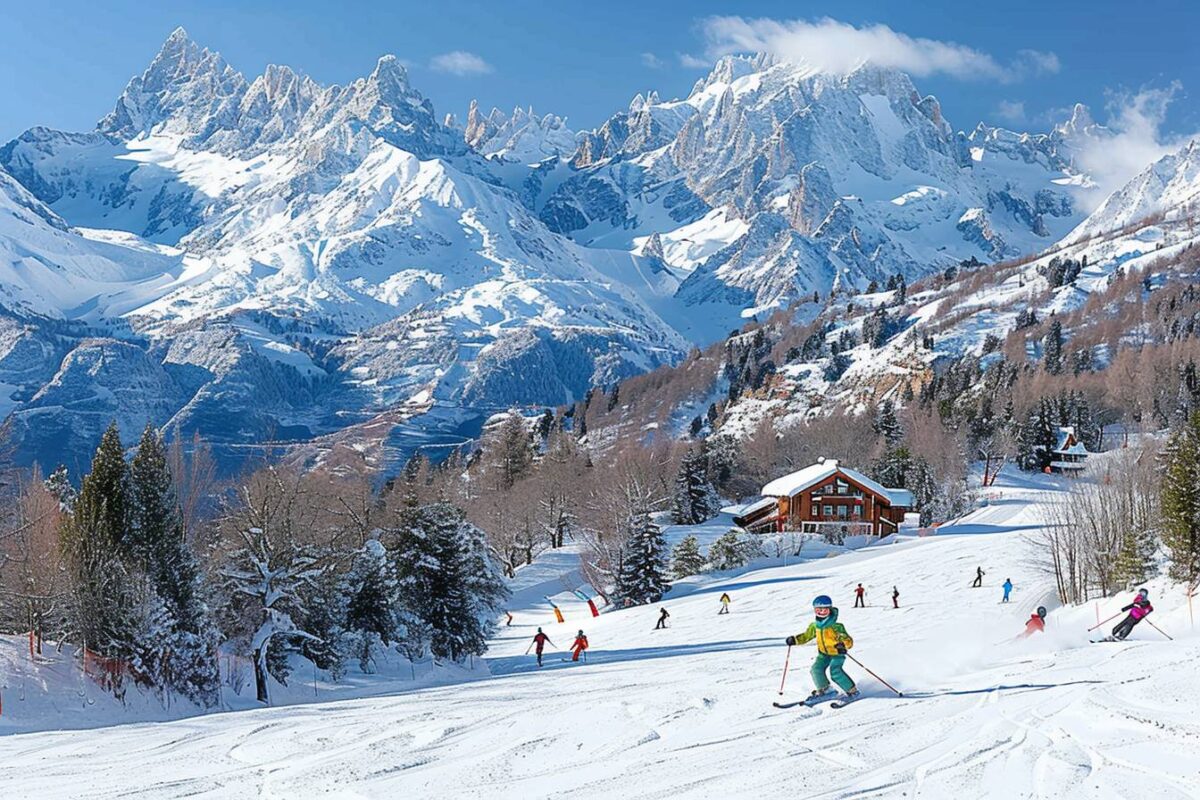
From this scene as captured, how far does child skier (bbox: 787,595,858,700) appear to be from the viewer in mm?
13969

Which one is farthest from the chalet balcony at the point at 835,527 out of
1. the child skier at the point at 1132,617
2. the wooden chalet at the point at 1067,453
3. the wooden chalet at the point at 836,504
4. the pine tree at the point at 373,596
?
the child skier at the point at 1132,617

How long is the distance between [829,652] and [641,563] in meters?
39.4

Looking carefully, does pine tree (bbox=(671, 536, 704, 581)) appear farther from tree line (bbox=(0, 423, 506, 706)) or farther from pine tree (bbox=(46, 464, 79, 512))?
pine tree (bbox=(46, 464, 79, 512))

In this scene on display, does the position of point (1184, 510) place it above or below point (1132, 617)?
above

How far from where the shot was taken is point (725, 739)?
12266 millimetres

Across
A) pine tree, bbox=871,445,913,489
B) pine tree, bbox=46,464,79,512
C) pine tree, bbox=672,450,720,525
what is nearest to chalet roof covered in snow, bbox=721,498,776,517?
pine tree, bbox=672,450,720,525

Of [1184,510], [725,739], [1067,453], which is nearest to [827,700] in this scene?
[725,739]

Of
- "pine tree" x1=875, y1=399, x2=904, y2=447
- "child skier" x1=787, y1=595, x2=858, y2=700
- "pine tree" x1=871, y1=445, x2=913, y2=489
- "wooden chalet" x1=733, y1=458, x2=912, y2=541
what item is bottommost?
"child skier" x1=787, y1=595, x2=858, y2=700

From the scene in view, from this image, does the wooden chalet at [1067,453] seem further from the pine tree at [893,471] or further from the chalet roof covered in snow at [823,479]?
the chalet roof covered in snow at [823,479]

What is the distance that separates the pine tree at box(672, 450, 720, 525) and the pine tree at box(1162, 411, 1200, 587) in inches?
2150

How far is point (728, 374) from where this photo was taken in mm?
198750

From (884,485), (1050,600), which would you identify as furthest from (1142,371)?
(1050,600)

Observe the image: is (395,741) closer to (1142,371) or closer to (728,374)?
(1142,371)

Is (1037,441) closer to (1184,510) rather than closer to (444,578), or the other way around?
(1184,510)
